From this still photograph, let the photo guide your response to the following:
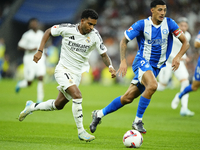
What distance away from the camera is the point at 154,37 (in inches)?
272

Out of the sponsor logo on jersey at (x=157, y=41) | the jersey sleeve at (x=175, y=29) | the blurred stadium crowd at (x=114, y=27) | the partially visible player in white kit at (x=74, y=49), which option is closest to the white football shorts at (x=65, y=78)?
the partially visible player in white kit at (x=74, y=49)

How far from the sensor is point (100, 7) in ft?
102

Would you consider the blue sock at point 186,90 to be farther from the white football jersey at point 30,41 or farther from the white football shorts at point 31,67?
the white football jersey at point 30,41

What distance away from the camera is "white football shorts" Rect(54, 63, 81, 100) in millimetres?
6156

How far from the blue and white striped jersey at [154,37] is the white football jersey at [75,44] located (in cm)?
74

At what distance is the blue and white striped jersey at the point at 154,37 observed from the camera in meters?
6.88

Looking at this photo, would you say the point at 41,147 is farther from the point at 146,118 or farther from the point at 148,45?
the point at 146,118

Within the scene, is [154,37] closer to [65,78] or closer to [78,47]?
[78,47]

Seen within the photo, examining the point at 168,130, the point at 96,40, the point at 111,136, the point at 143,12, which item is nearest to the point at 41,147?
the point at 111,136

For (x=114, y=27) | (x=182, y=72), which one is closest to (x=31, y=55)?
(x=182, y=72)

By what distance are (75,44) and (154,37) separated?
5.31 feet

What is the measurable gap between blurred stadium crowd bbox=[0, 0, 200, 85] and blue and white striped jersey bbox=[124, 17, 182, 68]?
17253mm

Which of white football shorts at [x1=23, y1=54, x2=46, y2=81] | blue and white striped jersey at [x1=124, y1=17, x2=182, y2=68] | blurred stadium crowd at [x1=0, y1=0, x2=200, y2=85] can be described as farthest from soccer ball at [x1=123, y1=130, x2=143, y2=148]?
blurred stadium crowd at [x1=0, y1=0, x2=200, y2=85]

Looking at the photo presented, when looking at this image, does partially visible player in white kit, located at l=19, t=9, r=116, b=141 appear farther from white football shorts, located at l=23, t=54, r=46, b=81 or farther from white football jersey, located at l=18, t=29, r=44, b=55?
white football jersey, located at l=18, t=29, r=44, b=55
